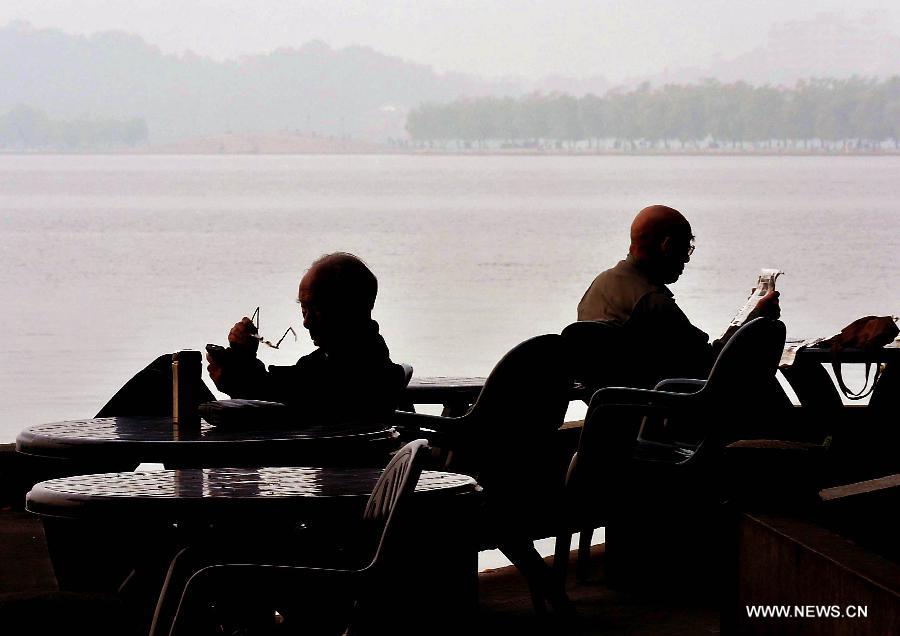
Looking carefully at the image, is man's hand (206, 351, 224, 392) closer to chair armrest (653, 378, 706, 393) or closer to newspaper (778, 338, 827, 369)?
chair armrest (653, 378, 706, 393)

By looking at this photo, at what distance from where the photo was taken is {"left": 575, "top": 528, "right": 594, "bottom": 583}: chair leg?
15.9ft

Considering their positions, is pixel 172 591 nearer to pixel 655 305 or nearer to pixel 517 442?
pixel 517 442

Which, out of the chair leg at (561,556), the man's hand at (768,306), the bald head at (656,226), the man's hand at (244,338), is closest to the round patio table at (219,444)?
the man's hand at (244,338)

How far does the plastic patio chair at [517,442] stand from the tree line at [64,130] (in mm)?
87845

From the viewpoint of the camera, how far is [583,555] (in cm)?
486

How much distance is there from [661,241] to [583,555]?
0.98m

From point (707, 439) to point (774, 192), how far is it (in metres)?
82.0

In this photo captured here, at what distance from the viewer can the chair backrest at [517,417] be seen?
4.01m

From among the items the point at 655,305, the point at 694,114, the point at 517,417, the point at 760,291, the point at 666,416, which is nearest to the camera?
the point at 517,417

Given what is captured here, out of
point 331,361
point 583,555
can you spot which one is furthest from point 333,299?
point 583,555

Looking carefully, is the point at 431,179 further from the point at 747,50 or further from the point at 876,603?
the point at 876,603

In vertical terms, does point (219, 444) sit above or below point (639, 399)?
above

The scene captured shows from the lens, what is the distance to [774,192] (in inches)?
3332

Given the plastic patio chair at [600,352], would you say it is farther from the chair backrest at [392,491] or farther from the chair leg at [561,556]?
the chair backrest at [392,491]
